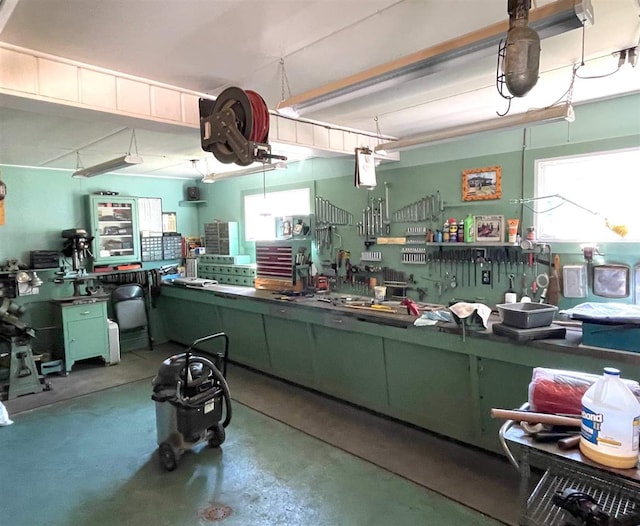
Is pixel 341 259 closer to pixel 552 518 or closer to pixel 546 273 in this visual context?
pixel 546 273

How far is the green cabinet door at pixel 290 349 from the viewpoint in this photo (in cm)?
393

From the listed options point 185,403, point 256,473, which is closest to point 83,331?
point 185,403

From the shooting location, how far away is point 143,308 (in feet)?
18.7

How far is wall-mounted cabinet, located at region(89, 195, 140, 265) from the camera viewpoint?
5.41 m

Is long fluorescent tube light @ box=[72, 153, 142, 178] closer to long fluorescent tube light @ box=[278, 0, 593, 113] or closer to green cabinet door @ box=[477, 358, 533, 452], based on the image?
long fluorescent tube light @ box=[278, 0, 593, 113]

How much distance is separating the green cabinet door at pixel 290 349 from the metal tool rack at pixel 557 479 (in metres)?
2.51

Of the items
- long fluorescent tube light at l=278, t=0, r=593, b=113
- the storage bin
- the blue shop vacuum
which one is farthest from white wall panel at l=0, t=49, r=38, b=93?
the storage bin

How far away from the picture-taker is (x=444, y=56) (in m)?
1.83

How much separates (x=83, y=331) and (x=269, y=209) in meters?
2.71

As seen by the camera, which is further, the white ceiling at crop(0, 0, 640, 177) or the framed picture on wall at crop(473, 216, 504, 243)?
the framed picture on wall at crop(473, 216, 504, 243)

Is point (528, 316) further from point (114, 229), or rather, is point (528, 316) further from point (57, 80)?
point (114, 229)

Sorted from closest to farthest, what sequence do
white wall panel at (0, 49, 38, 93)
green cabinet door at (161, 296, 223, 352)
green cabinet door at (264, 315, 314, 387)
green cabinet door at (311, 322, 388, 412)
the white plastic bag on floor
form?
white wall panel at (0, 49, 38, 93) → green cabinet door at (311, 322, 388, 412) → the white plastic bag on floor → green cabinet door at (264, 315, 314, 387) → green cabinet door at (161, 296, 223, 352)

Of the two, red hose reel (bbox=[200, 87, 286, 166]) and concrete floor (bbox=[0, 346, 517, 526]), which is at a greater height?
red hose reel (bbox=[200, 87, 286, 166])

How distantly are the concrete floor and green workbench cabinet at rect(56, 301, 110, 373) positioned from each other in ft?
3.45
